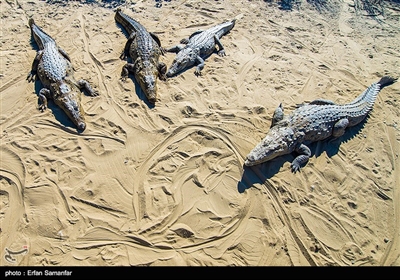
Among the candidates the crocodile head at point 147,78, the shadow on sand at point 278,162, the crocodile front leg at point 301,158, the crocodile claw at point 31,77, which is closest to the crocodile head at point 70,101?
the crocodile claw at point 31,77

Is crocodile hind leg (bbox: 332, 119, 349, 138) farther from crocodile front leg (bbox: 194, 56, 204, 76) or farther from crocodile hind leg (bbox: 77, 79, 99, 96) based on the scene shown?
crocodile hind leg (bbox: 77, 79, 99, 96)

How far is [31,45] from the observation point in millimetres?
6562

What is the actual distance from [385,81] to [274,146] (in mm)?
3759

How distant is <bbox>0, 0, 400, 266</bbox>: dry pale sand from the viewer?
3924 millimetres

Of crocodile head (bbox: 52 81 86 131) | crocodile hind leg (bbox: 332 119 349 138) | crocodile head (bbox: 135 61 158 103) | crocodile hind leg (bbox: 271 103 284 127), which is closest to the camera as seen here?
crocodile head (bbox: 52 81 86 131)

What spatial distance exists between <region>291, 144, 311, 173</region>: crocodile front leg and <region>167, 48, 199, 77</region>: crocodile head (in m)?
3.18

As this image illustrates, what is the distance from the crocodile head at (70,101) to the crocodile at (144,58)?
45.6 inches

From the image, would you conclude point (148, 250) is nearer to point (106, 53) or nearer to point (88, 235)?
point (88, 235)

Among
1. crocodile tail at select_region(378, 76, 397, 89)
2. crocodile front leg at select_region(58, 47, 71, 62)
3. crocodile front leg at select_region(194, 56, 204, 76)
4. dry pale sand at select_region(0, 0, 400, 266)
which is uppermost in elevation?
crocodile tail at select_region(378, 76, 397, 89)

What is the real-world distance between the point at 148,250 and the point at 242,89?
12.7 ft

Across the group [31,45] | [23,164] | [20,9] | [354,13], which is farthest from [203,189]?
[354,13]

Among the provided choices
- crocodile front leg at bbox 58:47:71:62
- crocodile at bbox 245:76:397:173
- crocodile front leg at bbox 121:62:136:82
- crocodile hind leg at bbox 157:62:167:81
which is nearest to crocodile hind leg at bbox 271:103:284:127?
crocodile at bbox 245:76:397:173

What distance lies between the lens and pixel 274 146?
475 centimetres

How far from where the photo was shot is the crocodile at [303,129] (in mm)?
4766
